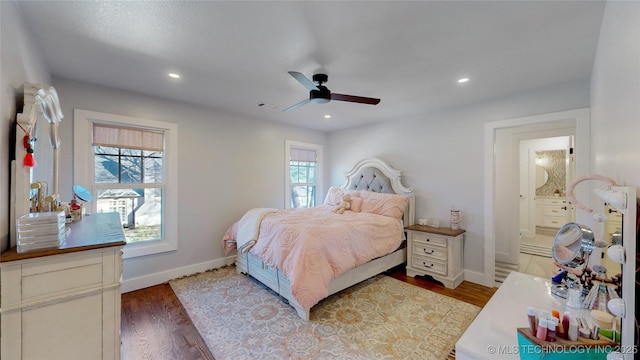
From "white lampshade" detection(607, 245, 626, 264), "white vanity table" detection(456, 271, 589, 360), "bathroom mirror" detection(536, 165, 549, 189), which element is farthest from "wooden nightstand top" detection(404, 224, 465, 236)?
"bathroom mirror" detection(536, 165, 549, 189)

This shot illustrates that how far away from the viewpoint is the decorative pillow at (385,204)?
3.54 metres

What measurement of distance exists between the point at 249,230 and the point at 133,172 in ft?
5.48

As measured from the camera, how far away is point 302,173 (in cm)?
495

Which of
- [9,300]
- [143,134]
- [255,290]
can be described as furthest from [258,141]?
[9,300]

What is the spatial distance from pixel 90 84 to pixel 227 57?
1.85m

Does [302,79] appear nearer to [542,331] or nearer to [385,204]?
[542,331]

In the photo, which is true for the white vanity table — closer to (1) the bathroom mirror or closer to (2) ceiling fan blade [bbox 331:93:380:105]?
(2) ceiling fan blade [bbox 331:93:380:105]

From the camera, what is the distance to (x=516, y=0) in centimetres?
144

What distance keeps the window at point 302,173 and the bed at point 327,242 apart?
35.5 inches

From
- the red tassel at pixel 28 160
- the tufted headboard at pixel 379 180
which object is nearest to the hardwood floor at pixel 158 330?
the red tassel at pixel 28 160

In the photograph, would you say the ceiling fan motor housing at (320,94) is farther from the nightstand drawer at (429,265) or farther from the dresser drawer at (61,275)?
the nightstand drawer at (429,265)

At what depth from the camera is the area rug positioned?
6.31 ft

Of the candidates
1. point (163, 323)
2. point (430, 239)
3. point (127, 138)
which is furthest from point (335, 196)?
point (127, 138)

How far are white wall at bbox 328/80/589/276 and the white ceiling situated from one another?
0.68 feet
